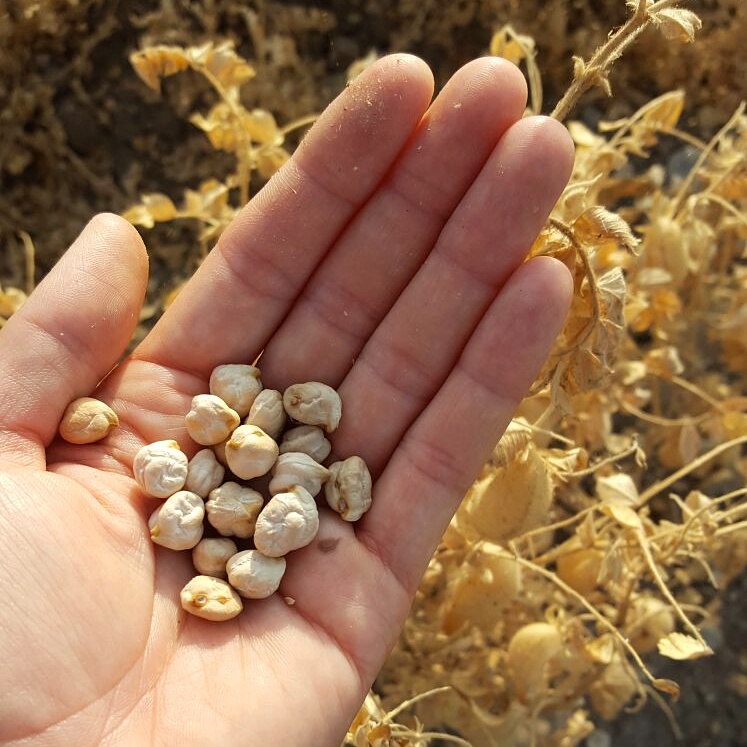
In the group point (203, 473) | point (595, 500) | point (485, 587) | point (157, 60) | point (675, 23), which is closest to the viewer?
point (675, 23)

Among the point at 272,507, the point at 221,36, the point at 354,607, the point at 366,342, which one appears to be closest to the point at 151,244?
the point at 221,36

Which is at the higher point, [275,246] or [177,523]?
[275,246]

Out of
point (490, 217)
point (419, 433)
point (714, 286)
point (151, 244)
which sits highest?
point (490, 217)

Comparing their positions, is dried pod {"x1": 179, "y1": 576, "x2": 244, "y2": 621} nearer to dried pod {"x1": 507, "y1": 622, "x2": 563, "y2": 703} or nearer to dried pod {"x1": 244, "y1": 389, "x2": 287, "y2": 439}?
dried pod {"x1": 244, "y1": 389, "x2": 287, "y2": 439}

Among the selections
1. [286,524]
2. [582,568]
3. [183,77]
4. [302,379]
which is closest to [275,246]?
[302,379]

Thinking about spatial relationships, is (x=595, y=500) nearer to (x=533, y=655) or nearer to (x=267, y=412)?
(x=533, y=655)

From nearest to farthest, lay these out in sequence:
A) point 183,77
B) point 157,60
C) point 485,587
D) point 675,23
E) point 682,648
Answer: point 675,23, point 682,648, point 485,587, point 157,60, point 183,77

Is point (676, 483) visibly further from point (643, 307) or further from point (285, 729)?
point (285, 729)
